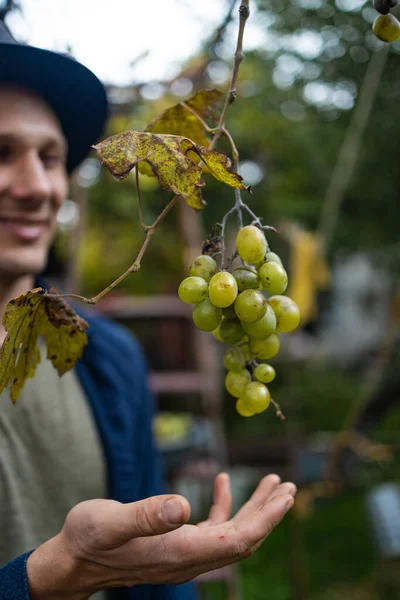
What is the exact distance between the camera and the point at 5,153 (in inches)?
37.1

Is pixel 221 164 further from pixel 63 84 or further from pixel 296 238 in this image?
pixel 296 238

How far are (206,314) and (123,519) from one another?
0.23m

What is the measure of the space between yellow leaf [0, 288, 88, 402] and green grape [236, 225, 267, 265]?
0.19 metres

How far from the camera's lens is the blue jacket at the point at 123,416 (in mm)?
1139

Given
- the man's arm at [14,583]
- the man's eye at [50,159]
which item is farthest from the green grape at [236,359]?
the man's eye at [50,159]

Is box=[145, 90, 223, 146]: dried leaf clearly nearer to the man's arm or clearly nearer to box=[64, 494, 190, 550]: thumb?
box=[64, 494, 190, 550]: thumb

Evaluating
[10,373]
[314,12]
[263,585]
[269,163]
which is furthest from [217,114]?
[269,163]

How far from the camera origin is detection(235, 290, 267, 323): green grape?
21.7 inches

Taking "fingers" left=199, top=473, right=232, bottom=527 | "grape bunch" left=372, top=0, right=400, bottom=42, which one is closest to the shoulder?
"fingers" left=199, top=473, right=232, bottom=527

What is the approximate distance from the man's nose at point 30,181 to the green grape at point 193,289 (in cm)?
47

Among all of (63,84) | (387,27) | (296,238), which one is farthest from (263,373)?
(296,238)

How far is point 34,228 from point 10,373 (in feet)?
1.47

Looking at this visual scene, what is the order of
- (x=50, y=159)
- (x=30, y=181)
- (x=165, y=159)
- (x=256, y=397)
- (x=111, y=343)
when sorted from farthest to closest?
1. (x=111, y=343)
2. (x=50, y=159)
3. (x=30, y=181)
4. (x=256, y=397)
5. (x=165, y=159)

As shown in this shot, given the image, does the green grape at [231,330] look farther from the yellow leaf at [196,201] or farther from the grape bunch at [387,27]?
the grape bunch at [387,27]
